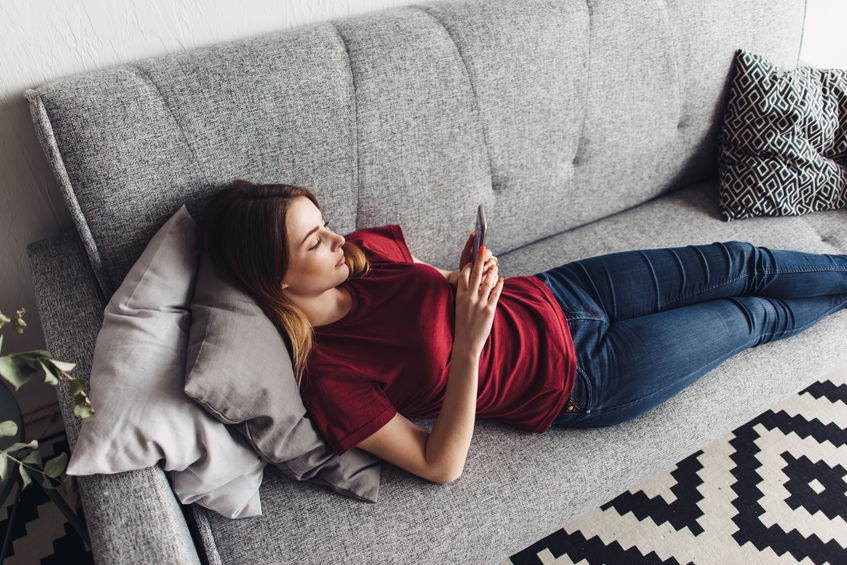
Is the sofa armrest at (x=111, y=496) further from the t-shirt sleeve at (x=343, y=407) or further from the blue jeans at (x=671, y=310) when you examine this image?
the blue jeans at (x=671, y=310)

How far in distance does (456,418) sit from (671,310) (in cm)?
64

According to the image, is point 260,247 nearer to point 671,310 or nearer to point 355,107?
point 355,107

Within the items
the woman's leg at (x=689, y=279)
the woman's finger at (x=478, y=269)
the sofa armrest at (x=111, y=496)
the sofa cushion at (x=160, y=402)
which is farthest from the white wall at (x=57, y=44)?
the woman's leg at (x=689, y=279)

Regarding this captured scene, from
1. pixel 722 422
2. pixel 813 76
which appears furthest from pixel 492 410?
pixel 813 76

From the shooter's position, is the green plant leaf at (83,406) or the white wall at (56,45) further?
the white wall at (56,45)

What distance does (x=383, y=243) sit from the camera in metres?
1.30

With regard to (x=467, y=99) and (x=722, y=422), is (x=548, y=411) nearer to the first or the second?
(x=722, y=422)

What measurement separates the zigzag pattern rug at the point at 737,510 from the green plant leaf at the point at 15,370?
43.3 inches

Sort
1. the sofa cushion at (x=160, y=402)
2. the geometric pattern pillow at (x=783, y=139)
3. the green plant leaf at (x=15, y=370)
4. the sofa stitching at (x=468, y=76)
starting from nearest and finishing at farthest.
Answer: the green plant leaf at (x=15, y=370) → the sofa cushion at (x=160, y=402) → the sofa stitching at (x=468, y=76) → the geometric pattern pillow at (x=783, y=139)

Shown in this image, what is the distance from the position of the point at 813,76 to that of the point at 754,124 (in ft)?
0.77

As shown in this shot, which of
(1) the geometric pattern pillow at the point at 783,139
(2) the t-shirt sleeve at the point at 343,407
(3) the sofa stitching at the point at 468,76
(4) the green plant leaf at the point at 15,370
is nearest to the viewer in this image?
(4) the green plant leaf at the point at 15,370

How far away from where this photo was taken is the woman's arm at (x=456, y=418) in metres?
1.07

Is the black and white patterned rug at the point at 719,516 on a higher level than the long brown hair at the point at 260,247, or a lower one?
lower

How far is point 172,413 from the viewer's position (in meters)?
0.95
